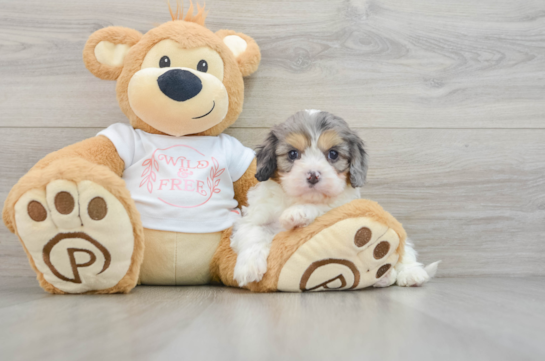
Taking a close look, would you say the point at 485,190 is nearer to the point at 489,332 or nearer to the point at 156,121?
the point at 489,332

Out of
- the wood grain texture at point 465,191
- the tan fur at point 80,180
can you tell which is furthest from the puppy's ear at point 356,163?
the tan fur at point 80,180

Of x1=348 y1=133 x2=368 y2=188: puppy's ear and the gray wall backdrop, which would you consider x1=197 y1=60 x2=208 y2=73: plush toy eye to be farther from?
x1=348 y1=133 x2=368 y2=188: puppy's ear

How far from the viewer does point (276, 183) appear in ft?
4.61

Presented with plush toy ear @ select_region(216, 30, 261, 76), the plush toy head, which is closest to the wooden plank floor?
the plush toy head

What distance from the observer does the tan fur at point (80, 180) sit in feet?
3.54

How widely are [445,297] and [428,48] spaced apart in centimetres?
117

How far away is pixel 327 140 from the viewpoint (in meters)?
1.33

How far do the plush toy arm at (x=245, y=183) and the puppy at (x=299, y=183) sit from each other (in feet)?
0.45

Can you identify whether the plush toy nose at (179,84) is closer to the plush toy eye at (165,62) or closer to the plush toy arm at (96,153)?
the plush toy eye at (165,62)

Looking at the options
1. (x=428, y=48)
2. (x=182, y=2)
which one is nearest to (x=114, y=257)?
(x=182, y=2)

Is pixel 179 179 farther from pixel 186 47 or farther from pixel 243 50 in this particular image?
pixel 243 50

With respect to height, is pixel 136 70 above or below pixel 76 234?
above

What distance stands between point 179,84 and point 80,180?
1.50 ft

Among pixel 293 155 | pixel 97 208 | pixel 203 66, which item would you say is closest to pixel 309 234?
pixel 293 155
